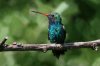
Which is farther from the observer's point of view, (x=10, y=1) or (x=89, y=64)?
(x=10, y=1)

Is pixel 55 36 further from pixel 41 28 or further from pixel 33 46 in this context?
pixel 33 46

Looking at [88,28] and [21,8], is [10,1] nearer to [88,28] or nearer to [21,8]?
[21,8]

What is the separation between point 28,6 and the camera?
6.30 metres

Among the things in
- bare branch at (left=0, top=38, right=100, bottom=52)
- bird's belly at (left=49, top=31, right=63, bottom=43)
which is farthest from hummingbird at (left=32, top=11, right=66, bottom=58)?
bare branch at (left=0, top=38, right=100, bottom=52)

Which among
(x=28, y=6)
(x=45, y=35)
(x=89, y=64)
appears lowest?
(x=89, y=64)

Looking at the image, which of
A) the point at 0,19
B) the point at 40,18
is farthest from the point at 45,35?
the point at 0,19

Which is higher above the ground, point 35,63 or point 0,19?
point 0,19

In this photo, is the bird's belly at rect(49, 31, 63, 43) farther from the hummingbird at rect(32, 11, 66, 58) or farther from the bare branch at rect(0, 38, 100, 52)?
the bare branch at rect(0, 38, 100, 52)

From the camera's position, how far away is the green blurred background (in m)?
5.98

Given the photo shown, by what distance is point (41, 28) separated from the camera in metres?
6.13

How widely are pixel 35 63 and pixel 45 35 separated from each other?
0.38 m

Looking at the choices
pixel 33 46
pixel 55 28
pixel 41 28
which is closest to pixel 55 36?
pixel 55 28

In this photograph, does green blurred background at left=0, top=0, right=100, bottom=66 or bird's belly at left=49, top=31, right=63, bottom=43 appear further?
green blurred background at left=0, top=0, right=100, bottom=66

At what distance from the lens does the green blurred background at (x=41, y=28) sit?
5984mm
